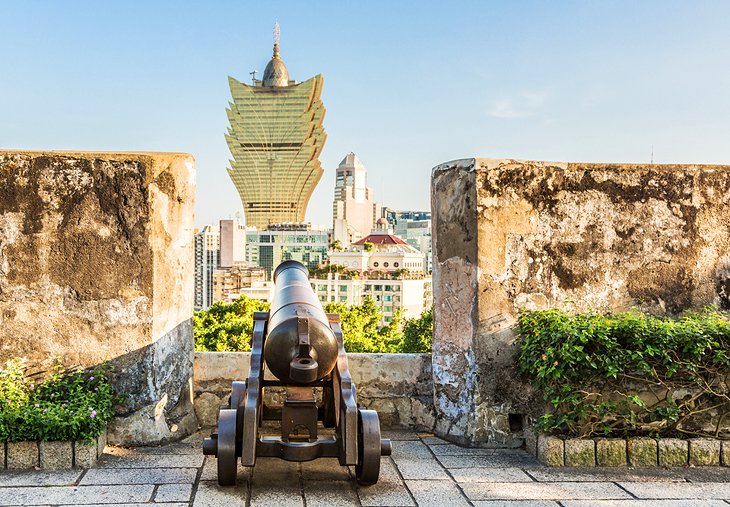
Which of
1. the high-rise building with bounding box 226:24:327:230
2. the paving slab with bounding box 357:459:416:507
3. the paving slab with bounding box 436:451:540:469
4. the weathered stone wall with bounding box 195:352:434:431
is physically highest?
the high-rise building with bounding box 226:24:327:230

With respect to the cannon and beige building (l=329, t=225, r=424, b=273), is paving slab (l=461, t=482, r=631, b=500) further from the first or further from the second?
beige building (l=329, t=225, r=424, b=273)

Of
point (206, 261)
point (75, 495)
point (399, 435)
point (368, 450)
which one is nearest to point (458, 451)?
point (399, 435)

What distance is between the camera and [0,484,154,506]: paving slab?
11.3ft

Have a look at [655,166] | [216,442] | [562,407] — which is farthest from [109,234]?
[655,166]

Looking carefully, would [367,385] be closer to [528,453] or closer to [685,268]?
[528,453]

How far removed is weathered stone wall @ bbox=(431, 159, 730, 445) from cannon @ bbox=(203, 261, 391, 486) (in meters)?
1.02

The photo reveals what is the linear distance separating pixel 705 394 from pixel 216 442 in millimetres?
2797

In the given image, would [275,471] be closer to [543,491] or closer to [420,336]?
[543,491]

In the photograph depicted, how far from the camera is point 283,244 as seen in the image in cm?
14275

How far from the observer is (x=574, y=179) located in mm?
4840

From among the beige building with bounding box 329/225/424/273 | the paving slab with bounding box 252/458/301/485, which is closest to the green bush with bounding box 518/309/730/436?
the paving slab with bounding box 252/458/301/485

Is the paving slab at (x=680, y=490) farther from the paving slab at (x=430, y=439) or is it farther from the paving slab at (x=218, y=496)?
the paving slab at (x=218, y=496)

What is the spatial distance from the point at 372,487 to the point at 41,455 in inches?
69.9

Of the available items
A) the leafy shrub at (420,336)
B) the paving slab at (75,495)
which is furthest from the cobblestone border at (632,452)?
the leafy shrub at (420,336)
